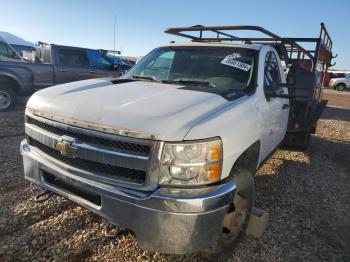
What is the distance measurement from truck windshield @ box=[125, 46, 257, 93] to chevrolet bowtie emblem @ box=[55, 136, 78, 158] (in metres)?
1.34

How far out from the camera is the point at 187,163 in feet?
6.90

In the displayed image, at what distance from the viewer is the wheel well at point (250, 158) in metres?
2.65

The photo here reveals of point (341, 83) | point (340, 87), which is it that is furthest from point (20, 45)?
point (340, 87)

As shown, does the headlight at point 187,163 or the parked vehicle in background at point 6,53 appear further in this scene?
the parked vehicle in background at point 6,53

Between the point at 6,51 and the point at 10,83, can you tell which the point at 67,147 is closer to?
the point at 10,83

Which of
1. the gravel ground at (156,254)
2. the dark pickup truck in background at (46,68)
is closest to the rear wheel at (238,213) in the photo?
the gravel ground at (156,254)

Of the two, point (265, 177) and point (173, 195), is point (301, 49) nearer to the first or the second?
→ point (265, 177)

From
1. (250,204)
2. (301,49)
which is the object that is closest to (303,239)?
(250,204)

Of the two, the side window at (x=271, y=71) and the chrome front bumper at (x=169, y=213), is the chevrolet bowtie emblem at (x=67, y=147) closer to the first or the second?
the chrome front bumper at (x=169, y=213)

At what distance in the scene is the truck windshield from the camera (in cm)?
328

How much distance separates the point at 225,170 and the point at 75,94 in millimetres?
1438

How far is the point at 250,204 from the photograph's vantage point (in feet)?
9.31

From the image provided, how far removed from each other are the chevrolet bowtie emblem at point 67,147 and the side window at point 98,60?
844cm

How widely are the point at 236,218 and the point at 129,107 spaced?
4.26 ft
